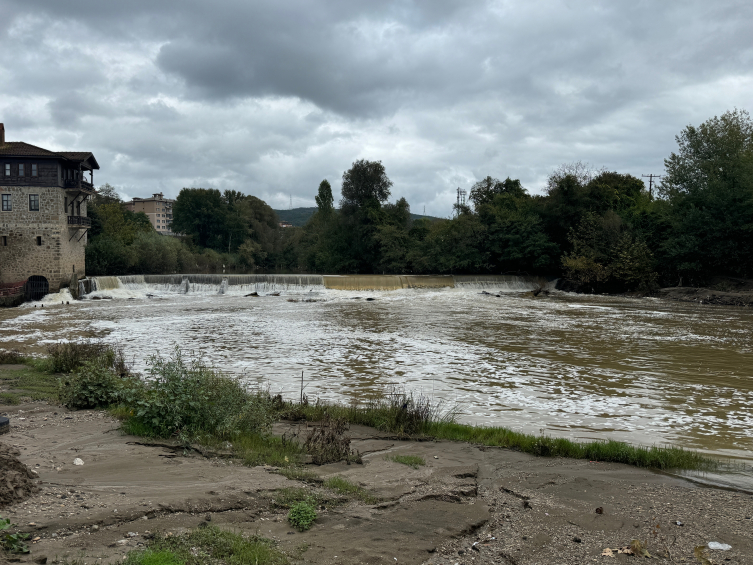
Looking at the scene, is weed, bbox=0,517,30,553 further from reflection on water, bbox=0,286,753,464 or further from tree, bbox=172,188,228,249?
tree, bbox=172,188,228,249

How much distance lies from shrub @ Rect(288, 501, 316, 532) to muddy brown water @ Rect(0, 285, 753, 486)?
4.64 metres

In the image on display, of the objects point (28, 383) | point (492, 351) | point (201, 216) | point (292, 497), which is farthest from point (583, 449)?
point (201, 216)

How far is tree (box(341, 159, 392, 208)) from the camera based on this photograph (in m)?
51.1

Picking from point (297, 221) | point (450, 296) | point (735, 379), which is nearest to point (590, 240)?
point (450, 296)

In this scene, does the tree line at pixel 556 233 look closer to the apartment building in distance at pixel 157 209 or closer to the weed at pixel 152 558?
the weed at pixel 152 558

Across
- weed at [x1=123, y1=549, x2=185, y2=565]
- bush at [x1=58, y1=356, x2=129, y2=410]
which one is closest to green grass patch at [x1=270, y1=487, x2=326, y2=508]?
weed at [x1=123, y1=549, x2=185, y2=565]

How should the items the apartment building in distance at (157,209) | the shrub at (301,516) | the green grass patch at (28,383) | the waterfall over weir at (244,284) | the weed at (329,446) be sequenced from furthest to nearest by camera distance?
the apartment building in distance at (157,209) → the waterfall over weir at (244,284) → the green grass patch at (28,383) → the weed at (329,446) → the shrub at (301,516)

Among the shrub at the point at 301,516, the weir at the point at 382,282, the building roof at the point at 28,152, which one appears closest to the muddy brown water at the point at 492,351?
the shrub at the point at 301,516

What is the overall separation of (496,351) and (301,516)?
11581 millimetres

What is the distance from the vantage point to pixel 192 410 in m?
6.52

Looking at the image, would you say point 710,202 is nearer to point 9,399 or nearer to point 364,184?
point 364,184

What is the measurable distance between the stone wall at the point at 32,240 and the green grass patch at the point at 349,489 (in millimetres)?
31641

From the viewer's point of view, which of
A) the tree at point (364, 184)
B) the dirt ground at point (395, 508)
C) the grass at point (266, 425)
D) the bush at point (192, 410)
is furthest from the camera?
the tree at point (364, 184)

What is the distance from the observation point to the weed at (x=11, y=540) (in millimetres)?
3422
